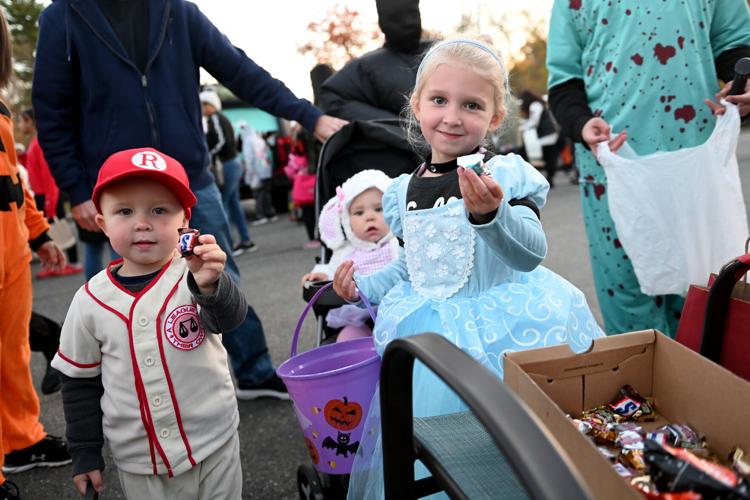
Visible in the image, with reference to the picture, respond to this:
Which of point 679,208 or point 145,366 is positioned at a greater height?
point 679,208

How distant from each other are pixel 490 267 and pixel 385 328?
0.36 m

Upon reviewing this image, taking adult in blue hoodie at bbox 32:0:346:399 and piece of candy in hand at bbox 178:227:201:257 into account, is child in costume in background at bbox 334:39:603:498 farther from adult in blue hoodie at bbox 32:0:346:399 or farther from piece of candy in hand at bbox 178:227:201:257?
adult in blue hoodie at bbox 32:0:346:399

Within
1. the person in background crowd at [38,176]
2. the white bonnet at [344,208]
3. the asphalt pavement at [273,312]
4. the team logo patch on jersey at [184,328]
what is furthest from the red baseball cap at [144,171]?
the person in background crowd at [38,176]

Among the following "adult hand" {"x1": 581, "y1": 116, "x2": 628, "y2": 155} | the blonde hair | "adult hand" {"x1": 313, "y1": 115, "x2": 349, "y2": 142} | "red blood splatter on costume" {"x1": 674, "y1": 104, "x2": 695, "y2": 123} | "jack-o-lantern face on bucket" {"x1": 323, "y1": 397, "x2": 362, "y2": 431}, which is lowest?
"jack-o-lantern face on bucket" {"x1": 323, "y1": 397, "x2": 362, "y2": 431}

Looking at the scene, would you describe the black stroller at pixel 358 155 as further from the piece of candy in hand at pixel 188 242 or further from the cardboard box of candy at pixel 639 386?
the cardboard box of candy at pixel 639 386

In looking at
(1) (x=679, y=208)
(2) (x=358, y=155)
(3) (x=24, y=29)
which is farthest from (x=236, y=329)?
(3) (x=24, y=29)

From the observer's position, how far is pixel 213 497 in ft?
5.58

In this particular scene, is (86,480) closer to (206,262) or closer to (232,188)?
(206,262)

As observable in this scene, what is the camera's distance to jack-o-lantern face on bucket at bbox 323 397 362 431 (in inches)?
66.6

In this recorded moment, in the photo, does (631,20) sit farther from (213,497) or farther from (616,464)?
(213,497)

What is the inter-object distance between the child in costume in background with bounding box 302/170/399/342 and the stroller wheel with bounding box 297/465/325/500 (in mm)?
722

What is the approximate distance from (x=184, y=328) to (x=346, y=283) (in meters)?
0.55

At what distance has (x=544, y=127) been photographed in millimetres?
10906

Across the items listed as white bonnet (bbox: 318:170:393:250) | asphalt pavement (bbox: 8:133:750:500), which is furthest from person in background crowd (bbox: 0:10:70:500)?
white bonnet (bbox: 318:170:393:250)
